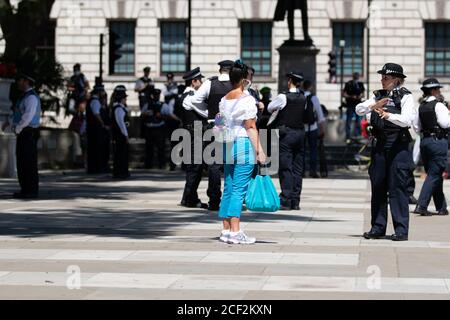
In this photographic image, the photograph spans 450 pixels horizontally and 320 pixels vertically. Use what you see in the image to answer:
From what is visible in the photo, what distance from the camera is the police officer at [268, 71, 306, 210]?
1952 cm

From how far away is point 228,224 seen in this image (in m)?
14.3

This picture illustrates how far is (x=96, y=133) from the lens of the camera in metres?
30.6

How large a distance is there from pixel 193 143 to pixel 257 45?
3266 cm

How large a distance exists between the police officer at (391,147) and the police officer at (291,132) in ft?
15.2

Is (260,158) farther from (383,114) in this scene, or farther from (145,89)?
(145,89)

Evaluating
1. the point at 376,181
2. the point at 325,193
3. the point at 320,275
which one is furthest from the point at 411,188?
the point at 320,275

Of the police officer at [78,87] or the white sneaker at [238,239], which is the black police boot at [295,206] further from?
the police officer at [78,87]

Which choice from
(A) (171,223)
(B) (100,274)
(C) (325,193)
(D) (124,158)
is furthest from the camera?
(D) (124,158)

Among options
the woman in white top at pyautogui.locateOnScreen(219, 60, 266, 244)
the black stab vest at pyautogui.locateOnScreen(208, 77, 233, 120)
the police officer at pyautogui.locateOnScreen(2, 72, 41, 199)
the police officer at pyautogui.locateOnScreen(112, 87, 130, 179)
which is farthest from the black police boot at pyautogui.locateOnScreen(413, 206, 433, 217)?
the police officer at pyautogui.locateOnScreen(112, 87, 130, 179)

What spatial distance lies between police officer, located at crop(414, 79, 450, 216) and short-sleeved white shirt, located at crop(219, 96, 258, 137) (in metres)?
5.05

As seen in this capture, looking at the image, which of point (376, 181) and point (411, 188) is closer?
point (376, 181)

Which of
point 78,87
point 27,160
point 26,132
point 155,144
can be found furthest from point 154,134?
point 26,132

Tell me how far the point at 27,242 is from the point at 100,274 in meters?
2.98

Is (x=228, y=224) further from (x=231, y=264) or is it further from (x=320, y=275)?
(x=320, y=275)
